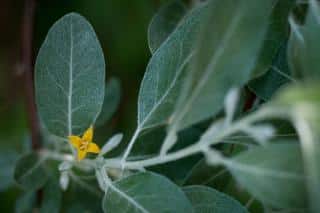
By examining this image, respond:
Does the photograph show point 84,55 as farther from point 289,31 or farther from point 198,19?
point 289,31

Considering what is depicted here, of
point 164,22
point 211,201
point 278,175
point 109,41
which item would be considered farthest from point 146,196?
point 109,41

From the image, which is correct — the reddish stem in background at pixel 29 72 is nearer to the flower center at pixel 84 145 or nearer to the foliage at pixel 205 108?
the foliage at pixel 205 108

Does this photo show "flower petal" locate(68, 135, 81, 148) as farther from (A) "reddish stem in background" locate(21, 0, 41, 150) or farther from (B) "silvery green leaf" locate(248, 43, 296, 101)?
(A) "reddish stem in background" locate(21, 0, 41, 150)

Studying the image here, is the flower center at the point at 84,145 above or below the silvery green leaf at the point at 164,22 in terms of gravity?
below

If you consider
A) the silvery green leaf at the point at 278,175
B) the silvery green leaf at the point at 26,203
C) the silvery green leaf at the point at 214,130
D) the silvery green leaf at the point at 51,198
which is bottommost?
the silvery green leaf at the point at 26,203

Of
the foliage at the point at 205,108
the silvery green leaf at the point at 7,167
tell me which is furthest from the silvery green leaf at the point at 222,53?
the silvery green leaf at the point at 7,167

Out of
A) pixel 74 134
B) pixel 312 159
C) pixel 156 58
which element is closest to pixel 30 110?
pixel 74 134
